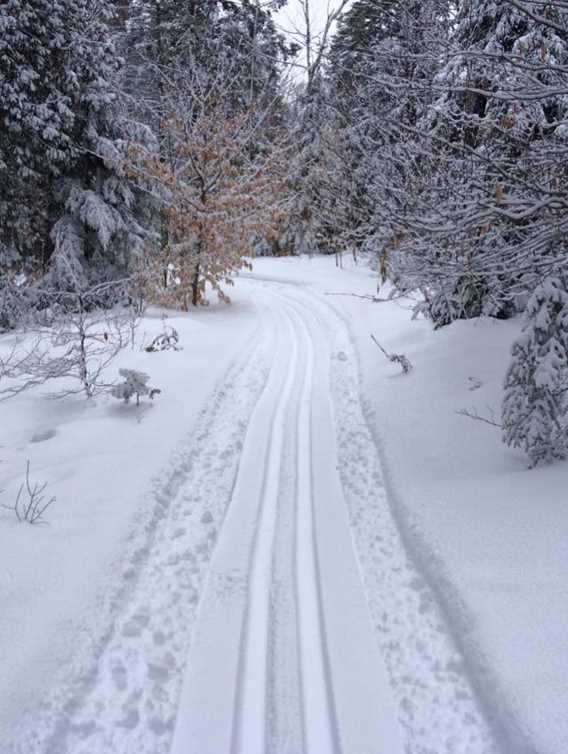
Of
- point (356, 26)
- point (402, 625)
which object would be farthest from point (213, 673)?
point (356, 26)

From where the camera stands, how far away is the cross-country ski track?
2.94 m

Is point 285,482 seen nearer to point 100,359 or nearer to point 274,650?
point 274,650

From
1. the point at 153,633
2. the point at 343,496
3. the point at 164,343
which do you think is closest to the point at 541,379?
the point at 343,496

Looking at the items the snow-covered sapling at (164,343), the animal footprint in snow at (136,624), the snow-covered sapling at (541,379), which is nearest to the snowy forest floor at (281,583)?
the animal footprint in snow at (136,624)

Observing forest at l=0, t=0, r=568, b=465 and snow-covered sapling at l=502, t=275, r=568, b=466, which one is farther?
forest at l=0, t=0, r=568, b=465

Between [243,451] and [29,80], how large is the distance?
1250 centimetres

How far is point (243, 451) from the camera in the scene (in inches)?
269

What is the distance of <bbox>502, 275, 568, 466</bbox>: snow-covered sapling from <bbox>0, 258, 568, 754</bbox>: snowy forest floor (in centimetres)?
40

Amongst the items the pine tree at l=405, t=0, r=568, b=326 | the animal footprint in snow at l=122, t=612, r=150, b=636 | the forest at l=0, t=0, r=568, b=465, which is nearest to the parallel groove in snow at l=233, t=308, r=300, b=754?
the animal footprint in snow at l=122, t=612, r=150, b=636

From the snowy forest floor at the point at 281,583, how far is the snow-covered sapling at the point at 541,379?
396 mm

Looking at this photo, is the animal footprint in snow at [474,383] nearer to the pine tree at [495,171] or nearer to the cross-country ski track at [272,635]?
the pine tree at [495,171]

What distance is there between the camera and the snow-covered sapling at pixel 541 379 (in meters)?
4.77

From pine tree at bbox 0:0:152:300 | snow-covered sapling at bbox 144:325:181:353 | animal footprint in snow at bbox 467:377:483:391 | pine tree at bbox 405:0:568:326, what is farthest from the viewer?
pine tree at bbox 0:0:152:300

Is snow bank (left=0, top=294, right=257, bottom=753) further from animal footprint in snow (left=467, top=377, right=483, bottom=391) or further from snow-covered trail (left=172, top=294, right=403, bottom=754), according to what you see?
animal footprint in snow (left=467, top=377, right=483, bottom=391)
